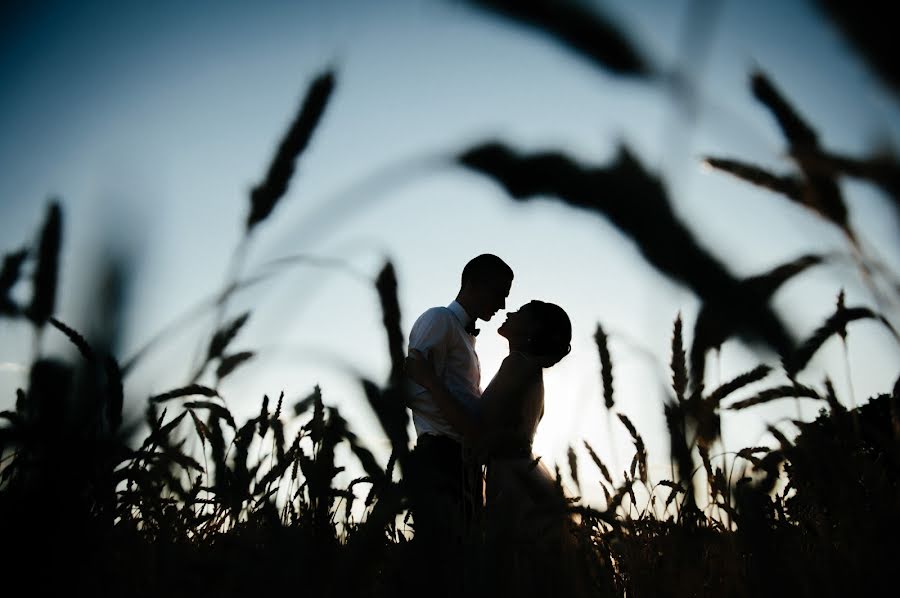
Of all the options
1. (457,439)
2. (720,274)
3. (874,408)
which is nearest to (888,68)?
(720,274)

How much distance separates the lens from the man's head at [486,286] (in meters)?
3.25

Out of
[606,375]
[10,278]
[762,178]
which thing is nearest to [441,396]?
[606,375]

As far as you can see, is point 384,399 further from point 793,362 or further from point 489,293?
point 489,293

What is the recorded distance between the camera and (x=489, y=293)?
10.7 feet

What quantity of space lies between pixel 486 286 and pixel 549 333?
41cm

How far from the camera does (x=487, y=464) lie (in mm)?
1843

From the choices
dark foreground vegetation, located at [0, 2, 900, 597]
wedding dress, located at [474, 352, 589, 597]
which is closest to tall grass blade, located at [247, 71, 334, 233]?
dark foreground vegetation, located at [0, 2, 900, 597]

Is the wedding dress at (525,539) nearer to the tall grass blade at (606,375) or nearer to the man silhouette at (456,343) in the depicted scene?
the tall grass blade at (606,375)

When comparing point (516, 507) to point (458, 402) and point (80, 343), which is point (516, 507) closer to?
point (80, 343)

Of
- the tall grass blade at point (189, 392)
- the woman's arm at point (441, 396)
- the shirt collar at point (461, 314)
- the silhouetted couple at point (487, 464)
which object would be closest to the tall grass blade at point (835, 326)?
the silhouetted couple at point (487, 464)

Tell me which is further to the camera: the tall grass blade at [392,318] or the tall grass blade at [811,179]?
the tall grass blade at [392,318]

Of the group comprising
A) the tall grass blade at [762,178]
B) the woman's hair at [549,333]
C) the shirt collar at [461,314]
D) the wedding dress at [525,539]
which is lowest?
the wedding dress at [525,539]

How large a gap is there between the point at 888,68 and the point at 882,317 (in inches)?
31.0

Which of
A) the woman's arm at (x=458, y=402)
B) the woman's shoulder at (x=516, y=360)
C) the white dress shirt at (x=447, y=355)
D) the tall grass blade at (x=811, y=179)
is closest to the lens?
the tall grass blade at (x=811, y=179)
